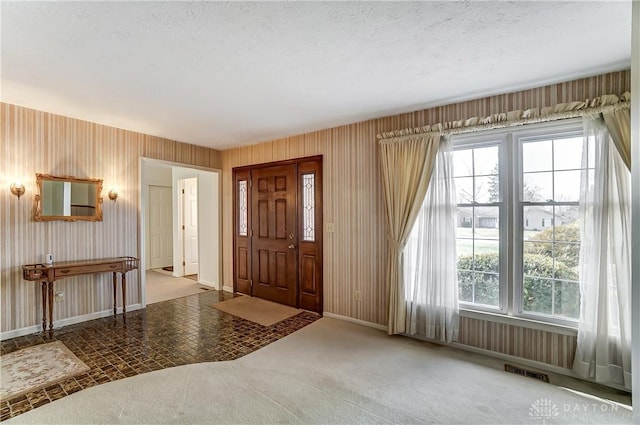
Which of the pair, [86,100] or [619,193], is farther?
[86,100]

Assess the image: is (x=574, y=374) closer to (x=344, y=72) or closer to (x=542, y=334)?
(x=542, y=334)

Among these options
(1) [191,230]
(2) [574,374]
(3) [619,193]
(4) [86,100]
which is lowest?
(2) [574,374]

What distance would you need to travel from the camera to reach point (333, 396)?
227 centimetres

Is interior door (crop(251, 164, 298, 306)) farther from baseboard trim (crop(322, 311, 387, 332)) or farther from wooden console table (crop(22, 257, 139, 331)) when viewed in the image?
wooden console table (crop(22, 257, 139, 331))

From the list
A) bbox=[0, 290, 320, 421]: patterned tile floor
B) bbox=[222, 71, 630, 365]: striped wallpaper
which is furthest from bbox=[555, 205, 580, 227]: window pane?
bbox=[0, 290, 320, 421]: patterned tile floor

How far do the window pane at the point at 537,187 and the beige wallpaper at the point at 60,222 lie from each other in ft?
16.1

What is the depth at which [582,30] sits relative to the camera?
1.95 metres

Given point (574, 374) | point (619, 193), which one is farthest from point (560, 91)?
point (574, 374)

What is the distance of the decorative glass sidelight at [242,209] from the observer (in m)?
5.24

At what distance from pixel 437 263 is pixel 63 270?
14.1ft

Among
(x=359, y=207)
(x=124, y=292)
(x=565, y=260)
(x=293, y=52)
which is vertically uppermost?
(x=293, y=52)

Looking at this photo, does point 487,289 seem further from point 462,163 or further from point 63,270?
point 63,270

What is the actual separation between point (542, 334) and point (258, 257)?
391 cm

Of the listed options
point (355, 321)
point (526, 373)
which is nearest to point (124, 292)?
point (355, 321)
